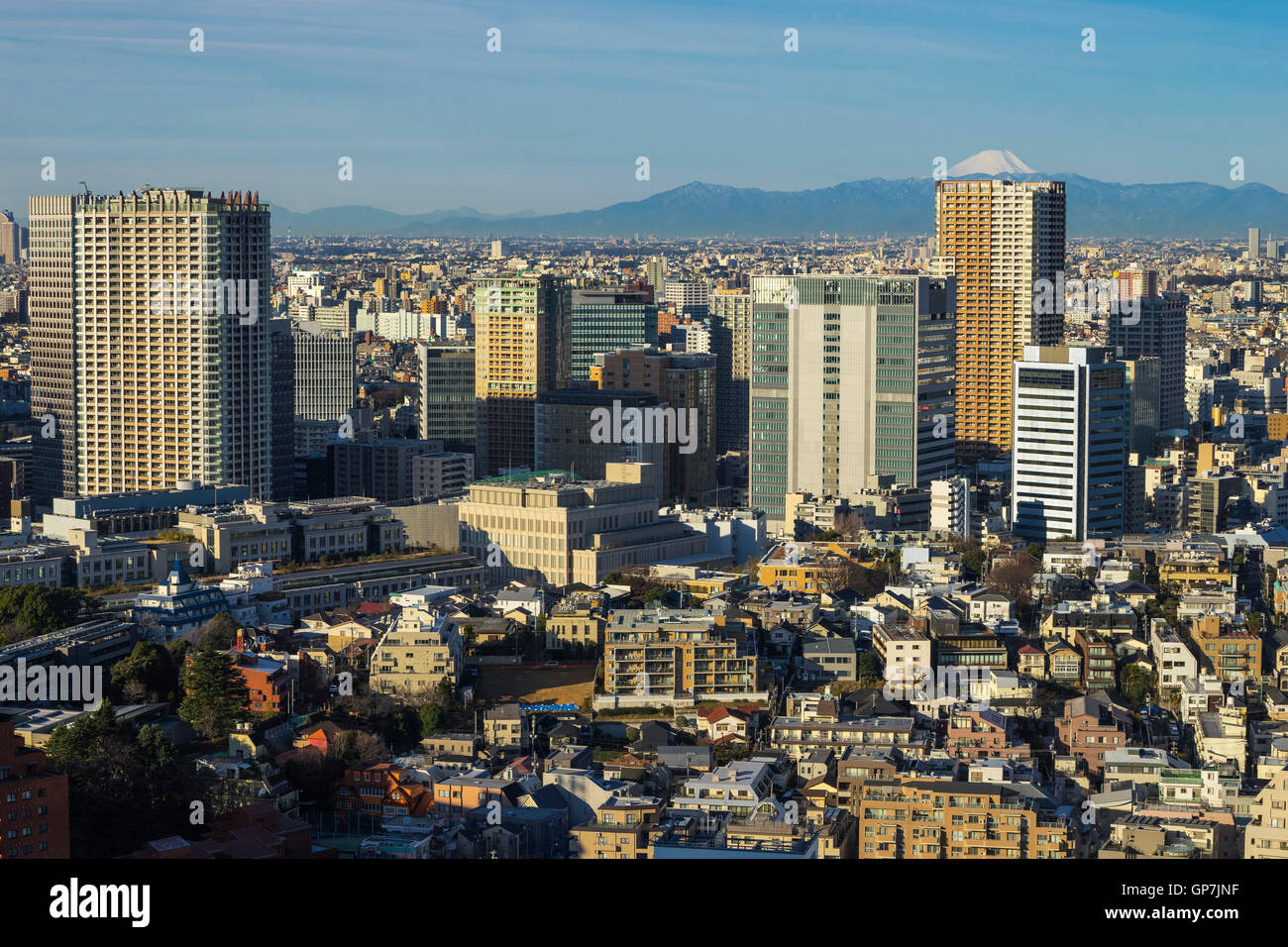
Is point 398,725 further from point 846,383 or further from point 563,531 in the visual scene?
point 846,383

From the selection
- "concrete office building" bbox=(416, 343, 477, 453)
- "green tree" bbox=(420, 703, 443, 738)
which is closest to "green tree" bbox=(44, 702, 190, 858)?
"green tree" bbox=(420, 703, 443, 738)

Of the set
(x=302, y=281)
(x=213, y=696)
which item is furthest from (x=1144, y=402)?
(x=302, y=281)

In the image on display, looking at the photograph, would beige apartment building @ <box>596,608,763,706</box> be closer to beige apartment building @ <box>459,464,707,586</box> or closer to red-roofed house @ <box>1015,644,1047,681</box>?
red-roofed house @ <box>1015,644,1047,681</box>

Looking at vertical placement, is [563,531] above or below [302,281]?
below

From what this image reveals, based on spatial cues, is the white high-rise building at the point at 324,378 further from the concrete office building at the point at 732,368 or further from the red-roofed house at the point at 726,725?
the red-roofed house at the point at 726,725

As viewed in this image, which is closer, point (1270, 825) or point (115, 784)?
point (1270, 825)

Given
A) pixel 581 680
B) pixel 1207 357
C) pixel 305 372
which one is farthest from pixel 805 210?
pixel 581 680
